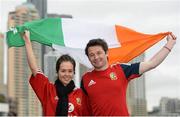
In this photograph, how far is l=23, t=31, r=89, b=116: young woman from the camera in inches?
196

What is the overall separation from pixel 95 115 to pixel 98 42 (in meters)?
0.71

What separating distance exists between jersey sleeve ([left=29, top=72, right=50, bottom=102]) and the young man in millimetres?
382

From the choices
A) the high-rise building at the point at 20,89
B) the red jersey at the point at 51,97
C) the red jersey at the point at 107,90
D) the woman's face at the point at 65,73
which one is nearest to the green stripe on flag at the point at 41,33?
the red jersey at the point at 51,97

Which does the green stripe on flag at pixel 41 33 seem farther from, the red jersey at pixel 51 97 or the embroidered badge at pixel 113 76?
the embroidered badge at pixel 113 76

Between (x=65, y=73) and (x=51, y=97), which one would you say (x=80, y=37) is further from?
(x=51, y=97)

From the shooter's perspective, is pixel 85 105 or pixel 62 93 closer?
pixel 62 93

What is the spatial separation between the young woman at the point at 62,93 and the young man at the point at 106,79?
13 centimetres

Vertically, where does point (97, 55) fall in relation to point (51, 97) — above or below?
above

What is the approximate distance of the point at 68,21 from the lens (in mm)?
6340

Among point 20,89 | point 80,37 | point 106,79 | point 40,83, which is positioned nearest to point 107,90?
point 106,79

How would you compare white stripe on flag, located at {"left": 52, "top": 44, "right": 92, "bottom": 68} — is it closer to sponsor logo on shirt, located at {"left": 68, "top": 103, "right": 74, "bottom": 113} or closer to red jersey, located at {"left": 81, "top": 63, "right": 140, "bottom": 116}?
red jersey, located at {"left": 81, "top": 63, "right": 140, "bottom": 116}

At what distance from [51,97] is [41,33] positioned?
3.85 feet

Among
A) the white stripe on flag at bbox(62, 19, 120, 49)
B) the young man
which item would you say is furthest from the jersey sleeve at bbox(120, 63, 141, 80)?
the white stripe on flag at bbox(62, 19, 120, 49)

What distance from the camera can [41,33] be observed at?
6.04 meters
